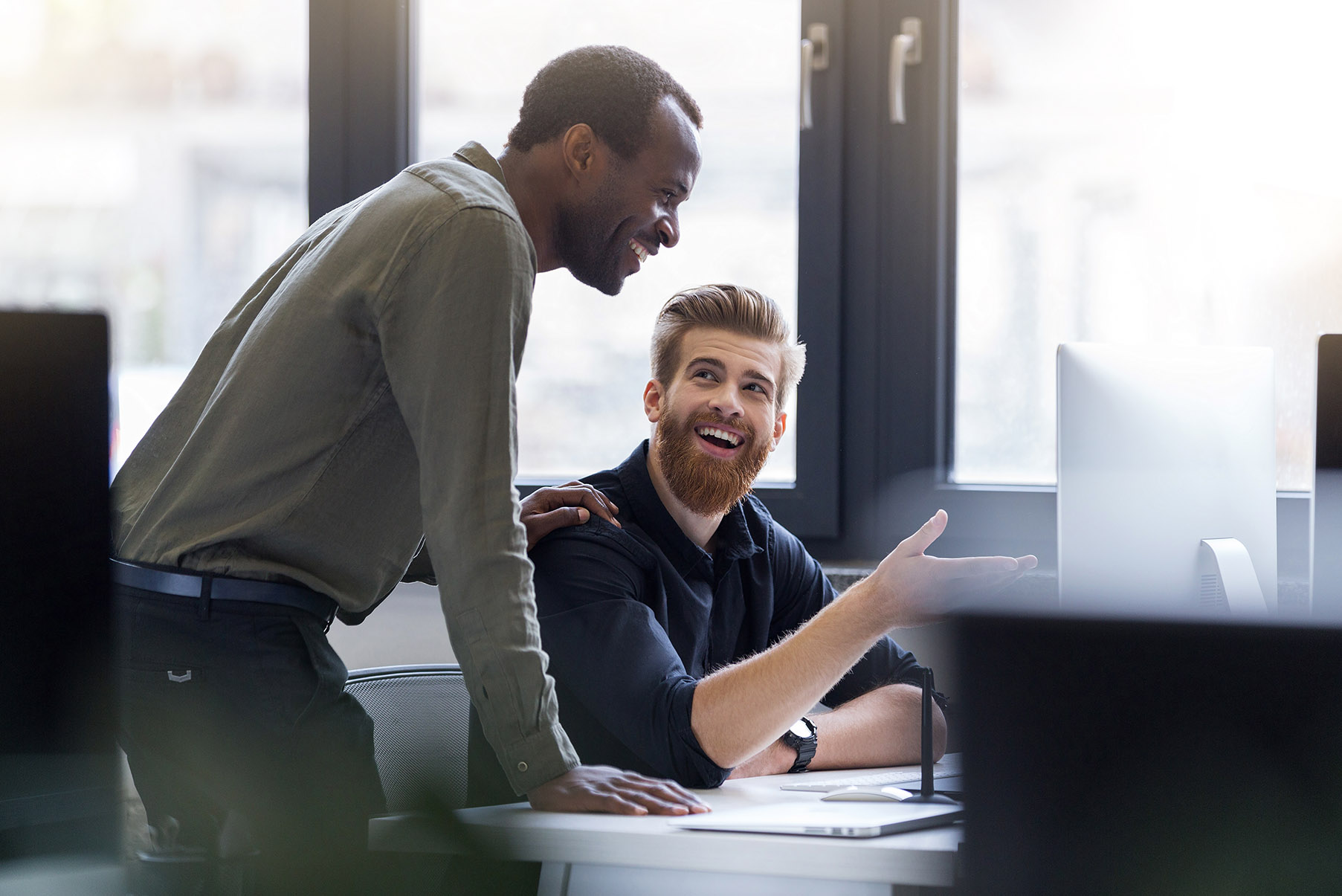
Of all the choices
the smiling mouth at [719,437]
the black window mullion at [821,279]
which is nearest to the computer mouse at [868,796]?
the smiling mouth at [719,437]

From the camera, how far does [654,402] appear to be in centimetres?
188

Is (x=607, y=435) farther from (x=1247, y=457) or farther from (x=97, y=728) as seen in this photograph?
(x=97, y=728)

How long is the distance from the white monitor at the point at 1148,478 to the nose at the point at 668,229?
520mm

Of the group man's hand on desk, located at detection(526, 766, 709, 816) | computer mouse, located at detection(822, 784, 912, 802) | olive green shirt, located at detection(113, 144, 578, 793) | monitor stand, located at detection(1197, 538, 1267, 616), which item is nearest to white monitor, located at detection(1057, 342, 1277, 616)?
monitor stand, located at detection(1197, 538, 1267, 616)

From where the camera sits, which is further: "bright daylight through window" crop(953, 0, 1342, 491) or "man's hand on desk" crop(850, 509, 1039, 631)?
"bright daylight through window" crop(953, 0, 1342, 491)

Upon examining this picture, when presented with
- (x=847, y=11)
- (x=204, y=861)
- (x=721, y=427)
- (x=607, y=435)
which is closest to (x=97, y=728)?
(x=204, y=861)

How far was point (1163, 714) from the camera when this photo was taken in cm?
48

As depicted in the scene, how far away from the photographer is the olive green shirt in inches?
43.3

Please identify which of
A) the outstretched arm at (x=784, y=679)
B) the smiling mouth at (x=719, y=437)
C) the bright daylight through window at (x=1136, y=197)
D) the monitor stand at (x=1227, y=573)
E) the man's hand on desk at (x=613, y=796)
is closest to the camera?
the man's hand on desk at (x=613, y=796)

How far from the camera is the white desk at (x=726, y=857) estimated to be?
2.90 ft

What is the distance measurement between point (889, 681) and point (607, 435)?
3.28ft

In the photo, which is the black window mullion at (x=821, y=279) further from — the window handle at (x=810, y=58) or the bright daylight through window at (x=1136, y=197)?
the bright daylight through window at (x=1136, y=197)

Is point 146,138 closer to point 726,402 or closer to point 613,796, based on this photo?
point 726,402

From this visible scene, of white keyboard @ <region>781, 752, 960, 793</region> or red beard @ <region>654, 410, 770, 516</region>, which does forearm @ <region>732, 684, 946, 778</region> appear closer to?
white keyboard @ <region>781, 752, 960, 793</region>
